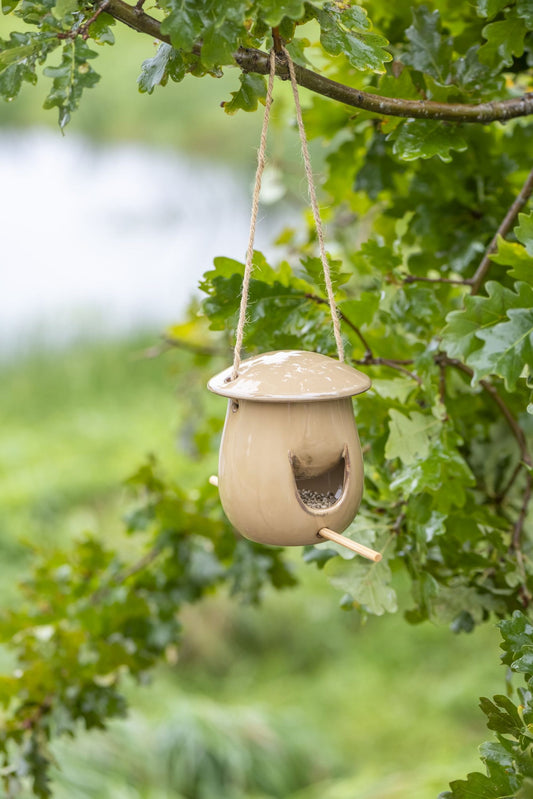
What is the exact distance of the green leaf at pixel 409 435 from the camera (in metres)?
0.71

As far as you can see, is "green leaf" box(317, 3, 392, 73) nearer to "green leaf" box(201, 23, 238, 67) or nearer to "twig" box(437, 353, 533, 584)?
"green leaf" box(201, 23, 238, 67)

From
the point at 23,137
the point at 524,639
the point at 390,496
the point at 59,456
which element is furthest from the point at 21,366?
the point at 524,639

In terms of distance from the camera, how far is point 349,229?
150cm

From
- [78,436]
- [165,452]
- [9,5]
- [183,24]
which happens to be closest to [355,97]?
[183,24]

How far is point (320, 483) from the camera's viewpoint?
2.19 ft

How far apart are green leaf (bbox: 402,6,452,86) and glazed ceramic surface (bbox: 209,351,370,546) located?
1.02 ft

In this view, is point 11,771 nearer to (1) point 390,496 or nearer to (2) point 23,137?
(1) point 390,496

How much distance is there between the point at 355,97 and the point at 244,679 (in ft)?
6.39

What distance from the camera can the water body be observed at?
388 cm

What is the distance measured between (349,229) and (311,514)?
991 mm

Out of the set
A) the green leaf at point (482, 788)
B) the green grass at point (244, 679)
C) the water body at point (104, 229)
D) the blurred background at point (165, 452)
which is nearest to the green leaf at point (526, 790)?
the green leaf at point (482, 788)

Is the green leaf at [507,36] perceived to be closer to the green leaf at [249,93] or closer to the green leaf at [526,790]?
the green leaf at [249,93]

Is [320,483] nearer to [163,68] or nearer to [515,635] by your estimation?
[515,635]

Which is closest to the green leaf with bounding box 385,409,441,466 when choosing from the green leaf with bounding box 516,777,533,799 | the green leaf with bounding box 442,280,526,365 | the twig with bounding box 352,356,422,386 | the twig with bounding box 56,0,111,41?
the twig with bounding box 352,356,422,386
